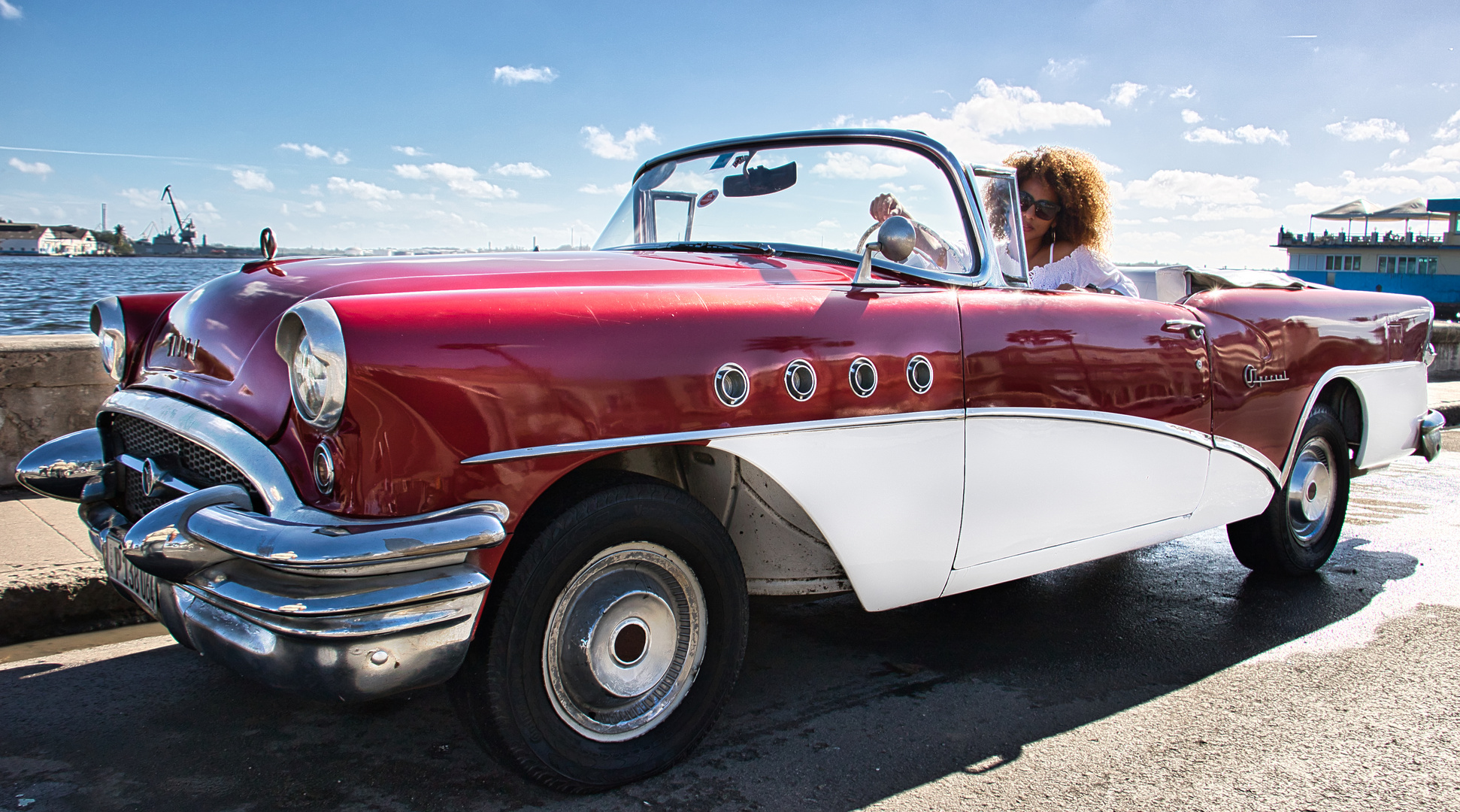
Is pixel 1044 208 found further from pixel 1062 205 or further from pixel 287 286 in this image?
pixel 287 286

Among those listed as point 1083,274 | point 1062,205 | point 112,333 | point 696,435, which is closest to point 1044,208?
point 1062,205

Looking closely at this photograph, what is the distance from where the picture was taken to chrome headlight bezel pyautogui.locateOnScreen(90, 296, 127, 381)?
9.36ft

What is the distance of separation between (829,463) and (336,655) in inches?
45.0

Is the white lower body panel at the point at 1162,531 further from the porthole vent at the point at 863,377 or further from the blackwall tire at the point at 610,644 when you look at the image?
the blackwall tire at the point at 610,644

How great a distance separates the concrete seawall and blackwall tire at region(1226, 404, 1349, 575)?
17.2ft

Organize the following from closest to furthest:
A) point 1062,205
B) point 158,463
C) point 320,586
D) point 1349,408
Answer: point 320,586 → point 158,463 → point 1062,205 → point 1349,408

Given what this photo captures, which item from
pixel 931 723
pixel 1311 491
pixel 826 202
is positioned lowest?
pixel 931 723

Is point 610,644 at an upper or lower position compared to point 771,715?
upper

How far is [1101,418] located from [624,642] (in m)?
1.58

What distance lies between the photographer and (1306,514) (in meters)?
4.10

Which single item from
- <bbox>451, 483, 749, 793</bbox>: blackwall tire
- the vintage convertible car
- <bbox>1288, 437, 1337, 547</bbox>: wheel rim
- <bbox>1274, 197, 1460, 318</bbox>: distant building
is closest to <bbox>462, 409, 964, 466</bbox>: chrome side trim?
the vintage convertible car

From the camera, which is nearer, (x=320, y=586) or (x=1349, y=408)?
(x=320, y=586)

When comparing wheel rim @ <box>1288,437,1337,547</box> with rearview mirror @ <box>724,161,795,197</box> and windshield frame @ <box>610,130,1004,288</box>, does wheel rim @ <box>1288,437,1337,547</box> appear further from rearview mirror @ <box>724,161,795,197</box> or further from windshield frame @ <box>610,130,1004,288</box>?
Answer: rearview mirror @ <box>724,161,795,197</box>

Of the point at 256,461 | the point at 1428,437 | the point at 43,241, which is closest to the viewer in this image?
the point at 256,461
